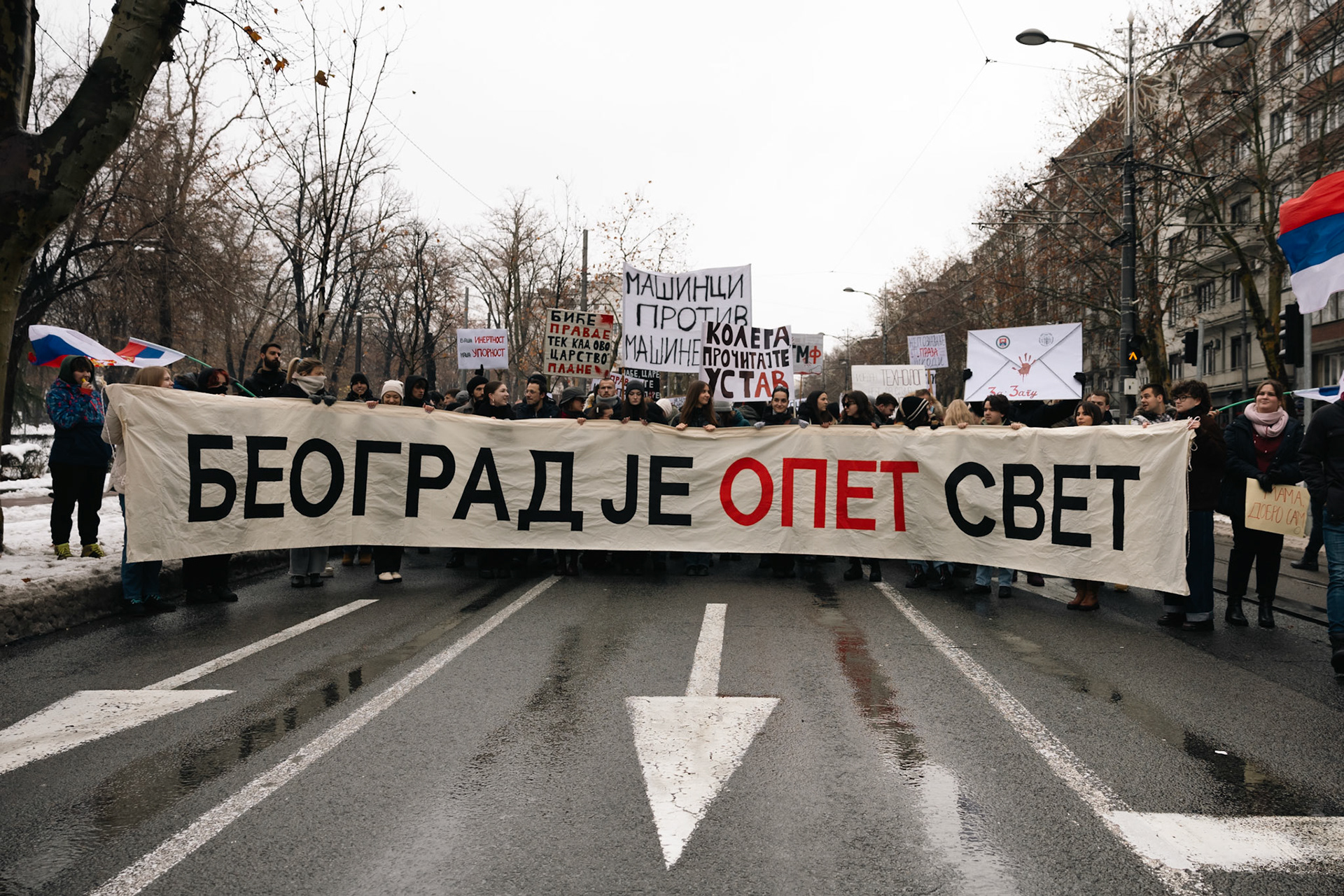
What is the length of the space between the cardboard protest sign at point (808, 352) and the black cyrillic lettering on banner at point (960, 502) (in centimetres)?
1146

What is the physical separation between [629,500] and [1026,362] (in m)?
8.84

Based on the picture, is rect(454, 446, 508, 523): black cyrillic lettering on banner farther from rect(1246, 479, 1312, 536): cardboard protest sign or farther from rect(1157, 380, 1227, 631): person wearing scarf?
rect(1246, 479, 1312, 536): cardboard protest sign

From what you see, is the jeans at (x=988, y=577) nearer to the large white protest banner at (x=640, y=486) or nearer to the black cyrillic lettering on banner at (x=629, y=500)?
the large white protest banner at (x=640, y=486)

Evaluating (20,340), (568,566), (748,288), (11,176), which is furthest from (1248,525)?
(20,340)

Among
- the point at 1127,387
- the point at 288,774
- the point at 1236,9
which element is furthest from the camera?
the point at 1236,9

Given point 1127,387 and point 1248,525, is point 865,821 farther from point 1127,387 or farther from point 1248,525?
point 1127,387

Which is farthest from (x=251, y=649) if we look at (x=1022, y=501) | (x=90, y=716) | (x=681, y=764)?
(x=1022, y=501)

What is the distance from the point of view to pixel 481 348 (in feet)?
79.5

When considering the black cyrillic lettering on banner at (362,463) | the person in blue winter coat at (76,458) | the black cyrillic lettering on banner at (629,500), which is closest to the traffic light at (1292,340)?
the black cyrillic lettering on banner at (629,500)

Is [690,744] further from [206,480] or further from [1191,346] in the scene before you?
[1191,346]

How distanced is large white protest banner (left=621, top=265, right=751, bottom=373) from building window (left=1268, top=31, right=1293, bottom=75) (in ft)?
55.1

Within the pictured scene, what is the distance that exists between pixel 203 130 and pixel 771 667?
28859mm

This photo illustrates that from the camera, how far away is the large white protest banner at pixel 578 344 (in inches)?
669

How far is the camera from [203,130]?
28.3m
